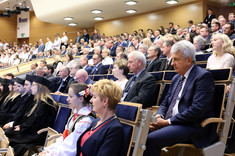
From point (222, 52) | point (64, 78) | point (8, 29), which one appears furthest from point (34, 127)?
point (8, 29)

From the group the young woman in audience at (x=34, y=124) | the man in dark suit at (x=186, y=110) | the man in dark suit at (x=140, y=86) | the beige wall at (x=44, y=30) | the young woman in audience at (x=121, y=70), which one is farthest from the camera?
the beige wall at (x=44, y=30)

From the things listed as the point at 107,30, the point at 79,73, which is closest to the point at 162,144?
the point at 79,73

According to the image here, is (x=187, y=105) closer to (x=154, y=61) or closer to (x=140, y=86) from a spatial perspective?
(x=140, y=86)

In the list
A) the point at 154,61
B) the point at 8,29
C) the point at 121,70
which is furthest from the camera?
the point at 8,29

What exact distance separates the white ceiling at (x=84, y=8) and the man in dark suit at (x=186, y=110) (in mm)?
8204

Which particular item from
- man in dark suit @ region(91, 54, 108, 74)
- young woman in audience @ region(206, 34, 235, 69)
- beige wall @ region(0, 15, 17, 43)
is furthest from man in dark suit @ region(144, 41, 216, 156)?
beige wall @ region(0, 15, 17, 43)

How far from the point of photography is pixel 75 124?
6.12 feet

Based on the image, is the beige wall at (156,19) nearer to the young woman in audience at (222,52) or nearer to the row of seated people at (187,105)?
the young woman in audience at (222,52)

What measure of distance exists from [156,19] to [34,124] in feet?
31.2

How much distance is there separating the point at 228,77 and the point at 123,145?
110 centimetres

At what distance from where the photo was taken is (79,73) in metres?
3.70

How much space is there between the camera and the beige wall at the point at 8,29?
1884cm

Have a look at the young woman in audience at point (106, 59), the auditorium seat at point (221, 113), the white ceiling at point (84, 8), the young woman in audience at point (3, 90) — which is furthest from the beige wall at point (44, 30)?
the auditorium seat at point (221, 113)

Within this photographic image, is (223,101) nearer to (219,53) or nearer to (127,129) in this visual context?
(127,129)
